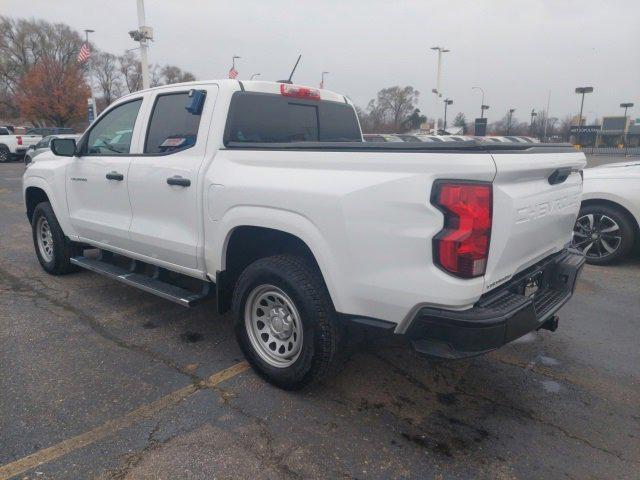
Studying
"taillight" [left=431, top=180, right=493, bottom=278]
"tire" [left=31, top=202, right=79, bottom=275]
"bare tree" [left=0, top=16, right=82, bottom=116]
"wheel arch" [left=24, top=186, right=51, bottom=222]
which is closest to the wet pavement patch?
"taillight" [left=431, top=180, right=493, bottom=278]

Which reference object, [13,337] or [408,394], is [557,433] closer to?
[408,394]

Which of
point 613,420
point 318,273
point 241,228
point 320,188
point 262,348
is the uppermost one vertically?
point 320,188

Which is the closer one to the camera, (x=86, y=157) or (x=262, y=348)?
(x=262, y=348)

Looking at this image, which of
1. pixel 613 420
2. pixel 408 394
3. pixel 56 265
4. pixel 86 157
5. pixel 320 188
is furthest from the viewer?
pixel 56 265

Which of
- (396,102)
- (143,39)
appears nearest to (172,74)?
(396,102)

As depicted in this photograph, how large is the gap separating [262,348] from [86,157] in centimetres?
268

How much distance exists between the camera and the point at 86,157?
179 inches

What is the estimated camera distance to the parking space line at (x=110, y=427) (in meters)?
2.45

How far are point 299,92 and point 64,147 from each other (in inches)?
92.1

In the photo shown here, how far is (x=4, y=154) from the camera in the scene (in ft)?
79.6

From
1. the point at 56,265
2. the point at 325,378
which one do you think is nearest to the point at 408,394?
the point at 325,378

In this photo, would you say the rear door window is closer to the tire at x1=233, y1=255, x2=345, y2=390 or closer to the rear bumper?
the tire at x1=233, y1=255, x2=345, y2=390

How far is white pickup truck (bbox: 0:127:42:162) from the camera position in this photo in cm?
2388

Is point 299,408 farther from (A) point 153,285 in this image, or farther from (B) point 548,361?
(B) point 548,361
